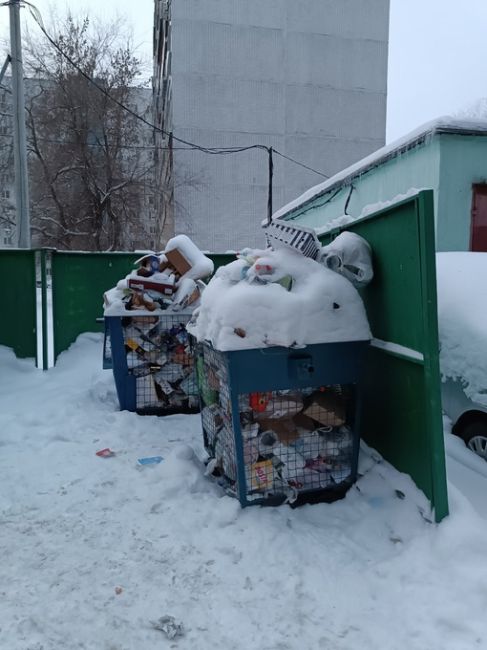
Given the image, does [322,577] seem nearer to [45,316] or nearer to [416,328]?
[416,328]

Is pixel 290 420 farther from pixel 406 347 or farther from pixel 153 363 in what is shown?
pixel 153 363

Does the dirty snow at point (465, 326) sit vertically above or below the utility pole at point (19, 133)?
below

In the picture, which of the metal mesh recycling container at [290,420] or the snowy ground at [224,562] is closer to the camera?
the snowy ground at [224,562]

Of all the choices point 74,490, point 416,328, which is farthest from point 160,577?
point 416,328

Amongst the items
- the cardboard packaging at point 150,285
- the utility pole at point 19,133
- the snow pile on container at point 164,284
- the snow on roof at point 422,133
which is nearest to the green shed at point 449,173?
the snow on roof at point 422,133

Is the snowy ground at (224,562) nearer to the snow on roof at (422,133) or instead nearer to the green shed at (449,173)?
the green shed at (449,173)

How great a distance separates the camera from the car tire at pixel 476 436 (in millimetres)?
3025

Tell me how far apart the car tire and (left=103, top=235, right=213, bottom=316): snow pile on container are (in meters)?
2.62

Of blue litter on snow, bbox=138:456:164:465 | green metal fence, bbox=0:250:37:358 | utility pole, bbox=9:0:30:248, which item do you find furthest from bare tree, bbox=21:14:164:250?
blue litter on snow, bbox=138:456:164:465

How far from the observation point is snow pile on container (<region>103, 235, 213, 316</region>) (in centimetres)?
463

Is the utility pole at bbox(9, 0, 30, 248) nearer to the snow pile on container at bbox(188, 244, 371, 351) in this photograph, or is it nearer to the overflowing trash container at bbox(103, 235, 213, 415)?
the overflowing trash container at bbox(103, 235, 213, 415)

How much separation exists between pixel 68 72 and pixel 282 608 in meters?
20.8

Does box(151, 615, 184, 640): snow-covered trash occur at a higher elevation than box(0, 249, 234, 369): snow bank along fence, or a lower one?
lower

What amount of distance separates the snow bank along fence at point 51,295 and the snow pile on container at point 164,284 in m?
2.32
